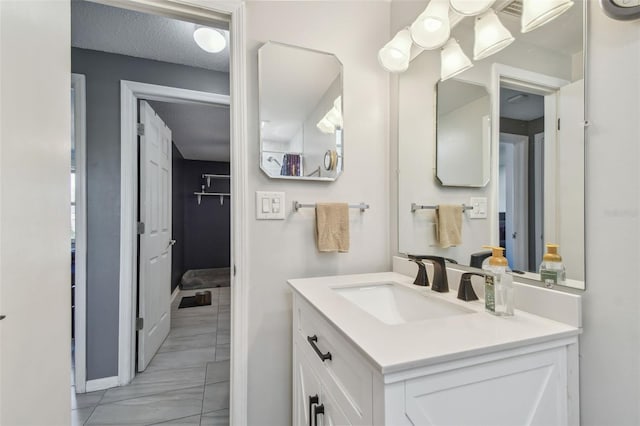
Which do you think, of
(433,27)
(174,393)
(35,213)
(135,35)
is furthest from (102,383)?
(433,27)

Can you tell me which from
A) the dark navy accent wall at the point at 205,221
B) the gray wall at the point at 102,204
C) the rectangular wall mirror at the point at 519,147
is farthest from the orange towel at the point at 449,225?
the dark navy accent wall at the point at 205,221

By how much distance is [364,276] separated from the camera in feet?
4.33

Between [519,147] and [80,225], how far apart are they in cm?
240

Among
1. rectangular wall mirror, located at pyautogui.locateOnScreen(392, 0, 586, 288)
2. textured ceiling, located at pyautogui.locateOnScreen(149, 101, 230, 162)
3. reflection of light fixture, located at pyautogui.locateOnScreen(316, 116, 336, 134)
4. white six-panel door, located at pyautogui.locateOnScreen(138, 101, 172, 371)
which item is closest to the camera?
rectangular wall mirror, located at pyautogui.locateOnScreen(392, 0, 586, 288)

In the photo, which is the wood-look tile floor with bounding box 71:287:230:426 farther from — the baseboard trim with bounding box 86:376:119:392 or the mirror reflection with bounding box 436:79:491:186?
the mirror reflection with bounding box 436:79:491:186

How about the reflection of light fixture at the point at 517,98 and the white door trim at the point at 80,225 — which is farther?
the white door trim at the point at 80,225

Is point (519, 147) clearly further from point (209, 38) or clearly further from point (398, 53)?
point (209, 38)

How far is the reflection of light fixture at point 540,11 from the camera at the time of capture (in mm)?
765

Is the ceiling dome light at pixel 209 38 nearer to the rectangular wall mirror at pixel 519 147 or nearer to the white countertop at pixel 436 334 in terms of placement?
the rectangular wall mirror at pixel 519 147

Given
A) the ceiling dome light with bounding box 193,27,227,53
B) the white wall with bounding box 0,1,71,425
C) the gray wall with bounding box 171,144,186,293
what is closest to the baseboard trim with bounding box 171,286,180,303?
the gray wall with bounding box 171,144,186,293

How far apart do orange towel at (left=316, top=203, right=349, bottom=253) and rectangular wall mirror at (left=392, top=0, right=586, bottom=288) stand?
34 cm

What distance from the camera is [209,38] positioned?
168 cm

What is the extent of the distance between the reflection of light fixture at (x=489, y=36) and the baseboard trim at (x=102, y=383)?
2.75 m

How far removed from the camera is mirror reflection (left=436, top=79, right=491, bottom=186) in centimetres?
103
